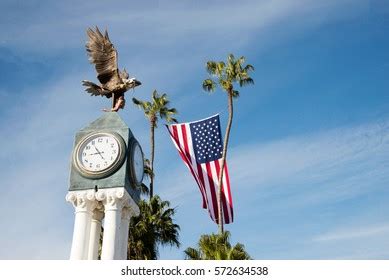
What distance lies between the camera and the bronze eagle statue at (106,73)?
60.9 ft

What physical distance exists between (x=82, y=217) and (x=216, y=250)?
6.74m

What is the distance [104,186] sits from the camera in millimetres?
16328

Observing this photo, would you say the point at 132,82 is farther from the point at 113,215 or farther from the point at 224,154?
the point at 224,154

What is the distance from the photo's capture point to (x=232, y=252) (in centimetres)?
2028

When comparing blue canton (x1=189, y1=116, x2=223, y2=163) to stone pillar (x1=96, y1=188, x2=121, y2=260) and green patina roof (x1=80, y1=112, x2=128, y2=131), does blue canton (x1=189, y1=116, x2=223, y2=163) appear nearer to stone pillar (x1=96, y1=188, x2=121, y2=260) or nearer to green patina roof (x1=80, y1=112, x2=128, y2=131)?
green patina roof (x1=80, y1=112, x2=128, y2=131)

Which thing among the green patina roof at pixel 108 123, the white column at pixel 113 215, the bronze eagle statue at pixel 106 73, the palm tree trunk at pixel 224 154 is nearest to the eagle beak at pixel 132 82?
the bronze eagle statue at pixel 106 73

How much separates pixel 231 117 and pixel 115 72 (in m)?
16.5

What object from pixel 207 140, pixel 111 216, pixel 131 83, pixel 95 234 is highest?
pixel 207 140

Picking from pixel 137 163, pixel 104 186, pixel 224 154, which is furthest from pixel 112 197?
pixel 224 154

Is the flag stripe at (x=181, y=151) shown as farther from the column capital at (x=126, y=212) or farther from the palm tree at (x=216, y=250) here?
the column capital at (x=126, y=212)

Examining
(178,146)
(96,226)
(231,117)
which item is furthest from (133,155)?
(231,117)

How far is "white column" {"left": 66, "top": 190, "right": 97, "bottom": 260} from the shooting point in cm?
1572

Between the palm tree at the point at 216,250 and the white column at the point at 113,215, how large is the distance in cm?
547

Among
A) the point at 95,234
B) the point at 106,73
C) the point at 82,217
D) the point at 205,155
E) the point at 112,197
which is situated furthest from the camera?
the point at 205,155
